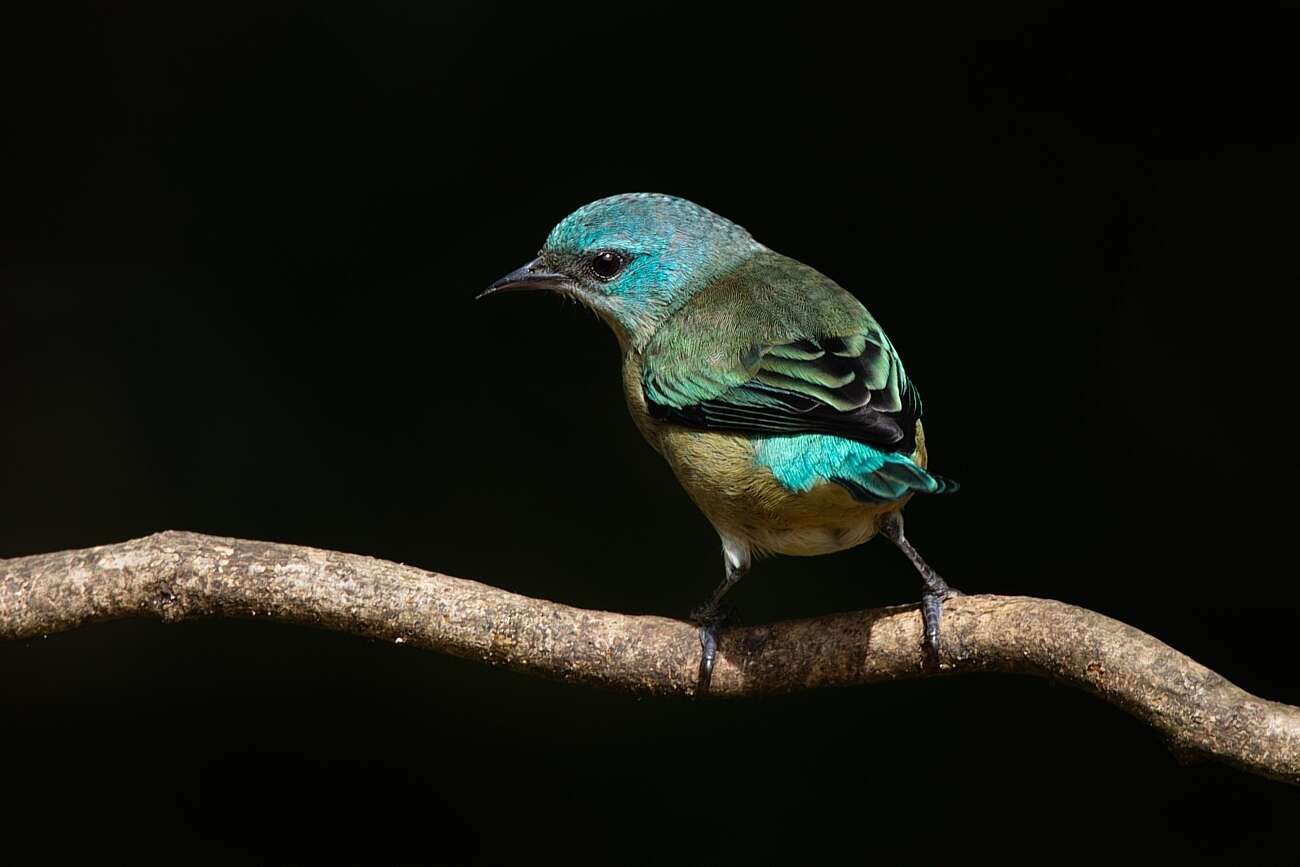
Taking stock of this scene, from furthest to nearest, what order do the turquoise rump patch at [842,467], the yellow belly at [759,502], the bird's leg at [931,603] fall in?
the yellow belly at [759,502] < the bird's leg at [931,603] < the turquoise rump patch at [842,467]

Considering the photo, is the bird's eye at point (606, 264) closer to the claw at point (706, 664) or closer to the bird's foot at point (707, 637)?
the bird's foot at point (707, 637)

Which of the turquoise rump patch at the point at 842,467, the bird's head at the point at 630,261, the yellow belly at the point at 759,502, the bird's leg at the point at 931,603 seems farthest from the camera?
the bird's head at the point at 630,261

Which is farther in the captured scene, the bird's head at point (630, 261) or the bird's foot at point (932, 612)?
the bird's head at point (630, 261)

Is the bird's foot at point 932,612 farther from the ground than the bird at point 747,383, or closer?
closer

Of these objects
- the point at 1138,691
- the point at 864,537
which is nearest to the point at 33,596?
the point at 864,537

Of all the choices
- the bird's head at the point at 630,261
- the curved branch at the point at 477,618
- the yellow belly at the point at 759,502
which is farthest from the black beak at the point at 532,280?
the curved branch at the point at 477,618

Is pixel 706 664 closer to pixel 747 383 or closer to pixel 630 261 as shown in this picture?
pixel 747 383
